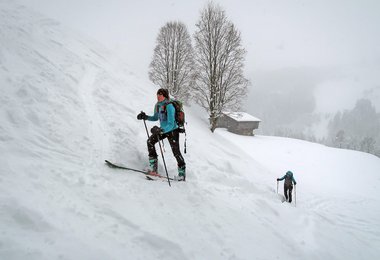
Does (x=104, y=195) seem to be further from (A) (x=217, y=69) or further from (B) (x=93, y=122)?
(A) (x=217, y=69)

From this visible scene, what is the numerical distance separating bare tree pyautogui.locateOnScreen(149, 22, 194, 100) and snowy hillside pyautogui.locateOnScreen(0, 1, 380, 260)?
15021 millimetres

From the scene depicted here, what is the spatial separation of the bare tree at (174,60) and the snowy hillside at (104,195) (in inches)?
591

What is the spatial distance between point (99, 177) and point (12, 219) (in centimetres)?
179

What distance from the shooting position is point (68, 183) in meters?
3.86

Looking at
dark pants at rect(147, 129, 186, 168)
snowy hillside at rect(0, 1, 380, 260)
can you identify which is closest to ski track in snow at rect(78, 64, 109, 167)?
snowy hillside at rect(0, 1, 380, 260)

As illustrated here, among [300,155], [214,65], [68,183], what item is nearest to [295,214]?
[68,183]

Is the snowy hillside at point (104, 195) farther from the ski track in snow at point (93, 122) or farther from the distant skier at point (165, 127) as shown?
the distant skier at point (165, 127)

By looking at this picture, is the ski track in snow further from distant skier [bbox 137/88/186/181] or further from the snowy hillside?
distant skier [bbox 137/88/186/181]

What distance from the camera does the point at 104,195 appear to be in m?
3.94

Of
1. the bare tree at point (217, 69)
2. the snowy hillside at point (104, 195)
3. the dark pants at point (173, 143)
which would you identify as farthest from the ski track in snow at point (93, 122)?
the bare tree at point (217, 69)

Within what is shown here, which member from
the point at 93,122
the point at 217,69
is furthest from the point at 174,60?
the point at 93,122

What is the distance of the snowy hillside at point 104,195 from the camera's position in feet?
9.58

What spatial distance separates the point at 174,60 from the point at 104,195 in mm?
23044

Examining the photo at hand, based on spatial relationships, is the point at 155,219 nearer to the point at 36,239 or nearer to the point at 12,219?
the point at 36,239
